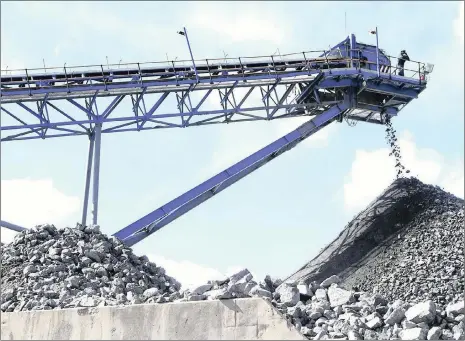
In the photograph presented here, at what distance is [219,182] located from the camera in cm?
1686

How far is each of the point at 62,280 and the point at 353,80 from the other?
31.0ft

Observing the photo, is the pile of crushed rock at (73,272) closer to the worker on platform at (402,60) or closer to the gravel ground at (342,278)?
the gravel ground at (342,278)

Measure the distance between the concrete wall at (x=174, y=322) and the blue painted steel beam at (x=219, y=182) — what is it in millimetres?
6009

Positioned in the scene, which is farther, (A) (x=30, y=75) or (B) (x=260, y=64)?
(B) (x=260, y=64)

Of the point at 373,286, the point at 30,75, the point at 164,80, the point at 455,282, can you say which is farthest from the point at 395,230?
the point at 30,75

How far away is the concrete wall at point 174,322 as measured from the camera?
8570 mm

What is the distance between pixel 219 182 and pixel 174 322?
8106mm

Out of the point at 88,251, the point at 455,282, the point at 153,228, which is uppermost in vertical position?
the point at 153,228

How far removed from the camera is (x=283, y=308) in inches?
377

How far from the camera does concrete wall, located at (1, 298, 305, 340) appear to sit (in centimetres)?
857

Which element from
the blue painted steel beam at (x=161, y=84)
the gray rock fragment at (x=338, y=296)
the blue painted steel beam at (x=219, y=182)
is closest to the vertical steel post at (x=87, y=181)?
the blue painted steel beam at (x=219, y=182)

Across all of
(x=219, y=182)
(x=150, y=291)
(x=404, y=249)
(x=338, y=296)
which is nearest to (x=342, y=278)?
(x=404, y=249)

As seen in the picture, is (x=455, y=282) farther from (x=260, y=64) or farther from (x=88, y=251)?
(x=260, y=64)

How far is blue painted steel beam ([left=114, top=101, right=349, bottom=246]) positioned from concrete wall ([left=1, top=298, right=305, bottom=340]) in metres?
6.01
